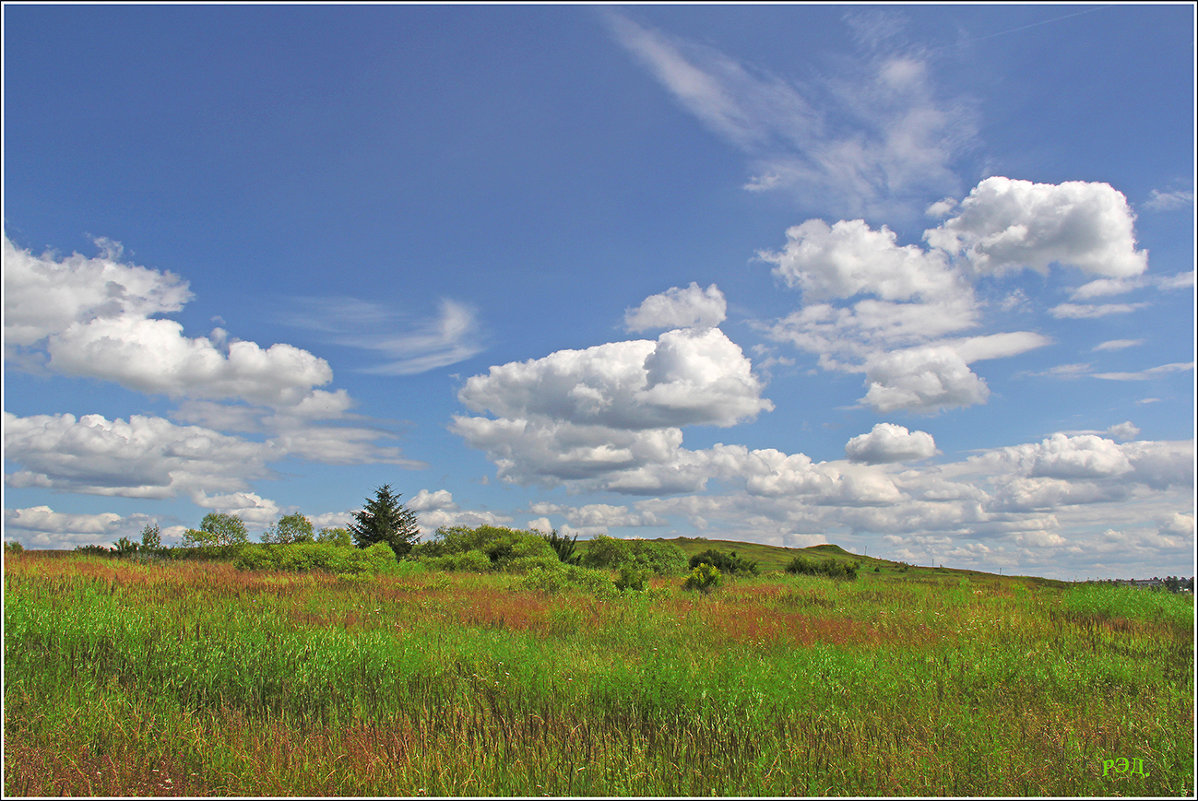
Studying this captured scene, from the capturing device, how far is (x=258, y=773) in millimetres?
5129

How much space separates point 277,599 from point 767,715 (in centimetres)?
1178

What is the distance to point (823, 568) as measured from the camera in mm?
36062

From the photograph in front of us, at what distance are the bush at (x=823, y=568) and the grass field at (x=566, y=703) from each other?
20.7 meters

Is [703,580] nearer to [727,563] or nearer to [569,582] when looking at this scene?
[569,582]

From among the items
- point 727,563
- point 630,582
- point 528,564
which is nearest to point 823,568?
point 727,563

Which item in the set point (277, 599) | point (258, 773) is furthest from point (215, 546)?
point (258, 773)

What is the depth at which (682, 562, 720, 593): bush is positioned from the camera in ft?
76.2

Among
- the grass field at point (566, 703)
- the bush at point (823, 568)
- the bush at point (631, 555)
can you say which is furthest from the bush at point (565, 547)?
the grass field at point (566, 703)

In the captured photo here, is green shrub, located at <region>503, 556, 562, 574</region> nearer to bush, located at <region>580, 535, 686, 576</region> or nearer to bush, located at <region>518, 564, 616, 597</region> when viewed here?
bush, located at <region>518, 564, 616, 597</region>

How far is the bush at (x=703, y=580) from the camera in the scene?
23234 millimetres

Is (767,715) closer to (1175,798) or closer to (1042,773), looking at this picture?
(1042,773)

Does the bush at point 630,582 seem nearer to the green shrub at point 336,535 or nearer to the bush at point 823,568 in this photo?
the bush at point 823,568

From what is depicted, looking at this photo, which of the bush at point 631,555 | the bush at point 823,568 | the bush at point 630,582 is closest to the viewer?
Result: the bush at point 630,582

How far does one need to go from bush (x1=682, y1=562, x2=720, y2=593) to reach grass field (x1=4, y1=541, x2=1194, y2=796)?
32.0 feet
